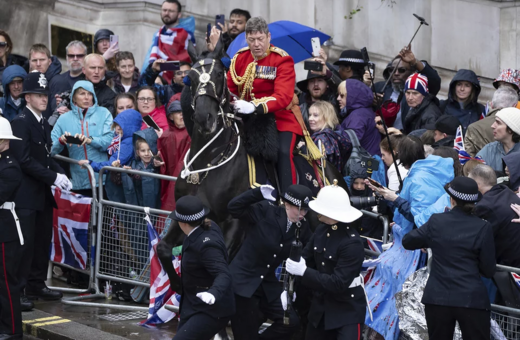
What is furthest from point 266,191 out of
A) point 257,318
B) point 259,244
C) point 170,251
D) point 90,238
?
point 90,238

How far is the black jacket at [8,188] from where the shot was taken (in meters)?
10.5

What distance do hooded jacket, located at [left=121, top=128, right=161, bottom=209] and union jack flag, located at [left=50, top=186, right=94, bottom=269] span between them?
0.54 m

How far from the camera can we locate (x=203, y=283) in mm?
8562

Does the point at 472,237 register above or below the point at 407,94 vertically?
below

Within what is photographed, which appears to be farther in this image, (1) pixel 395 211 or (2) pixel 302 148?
(2) pixel 302 148

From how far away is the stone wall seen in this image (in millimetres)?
17250

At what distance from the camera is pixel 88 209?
12602 millimetres

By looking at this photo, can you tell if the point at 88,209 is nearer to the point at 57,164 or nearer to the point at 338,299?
the point at 57,164

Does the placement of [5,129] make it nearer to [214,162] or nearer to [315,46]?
[214,162]

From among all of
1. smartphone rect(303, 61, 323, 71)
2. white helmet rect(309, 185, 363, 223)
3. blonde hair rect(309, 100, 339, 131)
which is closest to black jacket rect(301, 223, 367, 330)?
white helmet rect(309, 185, 363, 223)

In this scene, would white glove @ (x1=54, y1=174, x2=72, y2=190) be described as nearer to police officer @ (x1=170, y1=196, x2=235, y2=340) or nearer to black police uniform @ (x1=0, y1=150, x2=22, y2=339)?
black police uniform @ (x1=0, y1=150, x2=22, y2=339)

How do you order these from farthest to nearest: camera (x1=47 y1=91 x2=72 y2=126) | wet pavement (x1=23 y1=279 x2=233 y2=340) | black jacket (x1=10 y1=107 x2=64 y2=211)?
camera (x1=47 y1=91 x2=72 y2=126)
black jacket (x1=10 y1=107 x2=64 y2=211)
wet pavement (x1=23 y1=279 x2=233 y2=340)

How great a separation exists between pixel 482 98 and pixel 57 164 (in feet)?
25.9

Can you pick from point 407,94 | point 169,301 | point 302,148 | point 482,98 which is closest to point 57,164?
point 169,301
